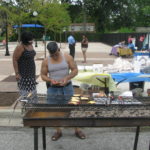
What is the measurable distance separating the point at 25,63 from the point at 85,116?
2235 millimetres

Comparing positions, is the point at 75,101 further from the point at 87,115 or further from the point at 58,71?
the point at 58,71

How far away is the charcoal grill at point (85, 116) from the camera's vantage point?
13.4 ft

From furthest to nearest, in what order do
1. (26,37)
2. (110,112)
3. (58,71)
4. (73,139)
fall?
(26,37) < (73,139) < (58,71) < (110,112)

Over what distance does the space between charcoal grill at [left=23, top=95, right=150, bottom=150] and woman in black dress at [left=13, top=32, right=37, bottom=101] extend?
58.6 inches

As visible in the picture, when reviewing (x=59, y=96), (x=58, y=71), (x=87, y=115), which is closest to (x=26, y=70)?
(x=58, y=71)

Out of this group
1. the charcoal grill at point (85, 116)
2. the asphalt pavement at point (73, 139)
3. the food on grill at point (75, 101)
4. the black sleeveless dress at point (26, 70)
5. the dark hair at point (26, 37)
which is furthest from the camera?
the black sleeveless dress at point (26, 70)

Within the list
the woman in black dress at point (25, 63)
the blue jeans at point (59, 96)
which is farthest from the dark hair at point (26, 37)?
the blue jeans at point (59, 96)

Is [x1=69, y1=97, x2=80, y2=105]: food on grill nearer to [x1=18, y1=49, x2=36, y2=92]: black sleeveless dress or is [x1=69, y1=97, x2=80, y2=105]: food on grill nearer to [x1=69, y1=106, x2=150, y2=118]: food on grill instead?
[x1=69, y1=106, x2=150, y2=118]: food on grill

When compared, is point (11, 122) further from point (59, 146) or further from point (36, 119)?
point (36, 119)

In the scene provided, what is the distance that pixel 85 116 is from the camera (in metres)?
4.15

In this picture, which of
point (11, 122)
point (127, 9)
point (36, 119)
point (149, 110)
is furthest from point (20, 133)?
point (127, 9)

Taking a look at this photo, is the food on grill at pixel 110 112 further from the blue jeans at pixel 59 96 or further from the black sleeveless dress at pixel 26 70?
the black sleeveless dress at pixel 26 70

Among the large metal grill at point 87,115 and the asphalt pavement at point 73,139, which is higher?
the large metal grill at point 87,115

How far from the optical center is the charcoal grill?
4078 millimetres
